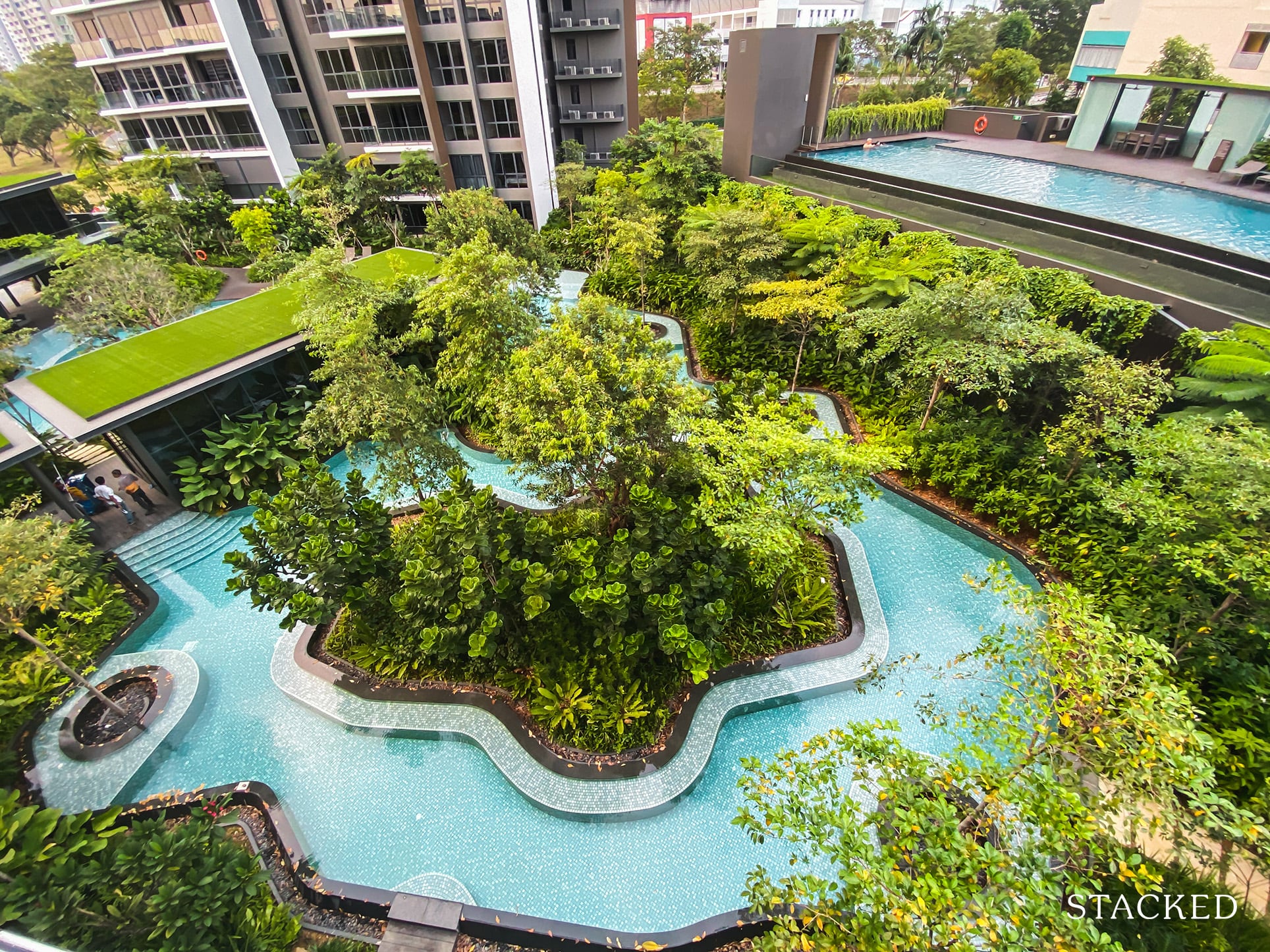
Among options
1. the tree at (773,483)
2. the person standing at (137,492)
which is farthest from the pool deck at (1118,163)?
the person standing at (137,492)

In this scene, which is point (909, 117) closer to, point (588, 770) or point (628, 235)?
point (628, 235)

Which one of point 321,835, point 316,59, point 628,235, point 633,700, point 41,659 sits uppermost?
point 316,59

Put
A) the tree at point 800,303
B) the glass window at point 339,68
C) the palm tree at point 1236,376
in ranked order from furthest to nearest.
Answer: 1. the glass window at point 339,68
2. the tree at point 800,303
3. the palm tree at point 1236,376

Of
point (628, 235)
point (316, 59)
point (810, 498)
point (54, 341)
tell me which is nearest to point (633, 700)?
point (810, 498)

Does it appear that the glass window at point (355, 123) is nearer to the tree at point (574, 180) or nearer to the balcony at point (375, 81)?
the balcony at point (375, 81)

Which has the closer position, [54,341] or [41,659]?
[41,659]

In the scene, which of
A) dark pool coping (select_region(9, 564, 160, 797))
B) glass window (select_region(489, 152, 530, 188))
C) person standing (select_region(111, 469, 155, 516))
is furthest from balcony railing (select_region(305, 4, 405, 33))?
dark pool coping (select_region(9, 564, 160, 797))

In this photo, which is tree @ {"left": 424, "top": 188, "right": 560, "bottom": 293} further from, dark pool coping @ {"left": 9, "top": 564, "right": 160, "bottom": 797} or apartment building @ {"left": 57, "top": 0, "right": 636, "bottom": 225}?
dark pool coping @ {"left": 9, "top": 564, "right": 160, "bottom": 797}
